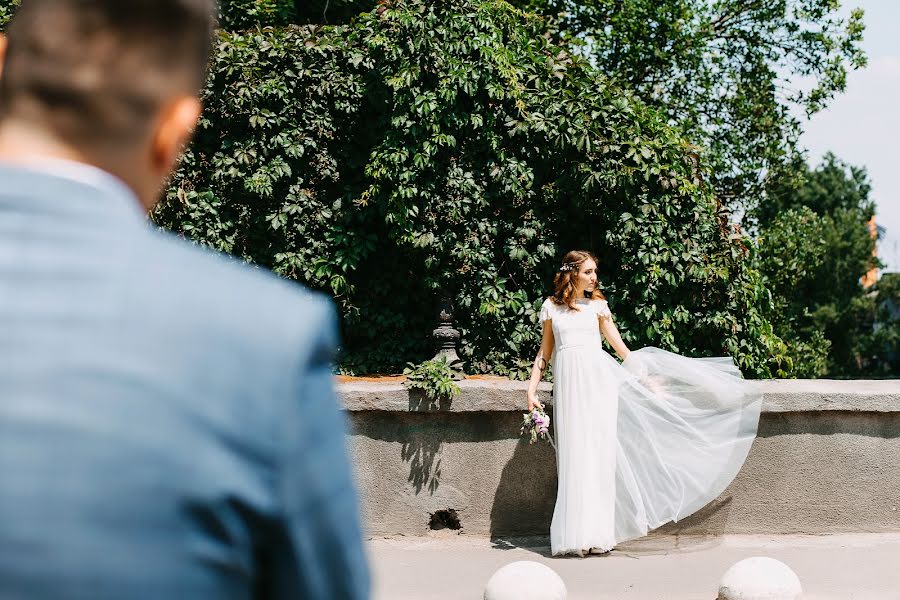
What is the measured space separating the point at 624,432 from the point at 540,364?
76 cm

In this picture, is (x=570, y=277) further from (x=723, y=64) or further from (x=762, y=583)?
(x=723, y=64)

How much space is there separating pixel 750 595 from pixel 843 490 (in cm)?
238

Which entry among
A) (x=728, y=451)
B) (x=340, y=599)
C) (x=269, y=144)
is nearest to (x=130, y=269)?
(x=340, y=599)

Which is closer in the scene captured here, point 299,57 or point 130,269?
point 130,269

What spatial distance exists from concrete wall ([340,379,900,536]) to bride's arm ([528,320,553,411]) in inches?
8.0

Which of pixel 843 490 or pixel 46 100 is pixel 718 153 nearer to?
pixel 843 490

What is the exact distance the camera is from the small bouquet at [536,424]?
6.49 meters

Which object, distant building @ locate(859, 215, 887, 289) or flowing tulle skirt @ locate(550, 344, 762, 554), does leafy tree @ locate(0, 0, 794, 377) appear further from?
distant building @ locate(859, 215, 887, 289)

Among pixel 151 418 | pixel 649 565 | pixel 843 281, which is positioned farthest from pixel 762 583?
pixel 843 281

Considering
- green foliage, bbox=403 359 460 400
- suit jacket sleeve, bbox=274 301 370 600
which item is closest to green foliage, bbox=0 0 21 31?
green foliage, bbox=403 359 460 400

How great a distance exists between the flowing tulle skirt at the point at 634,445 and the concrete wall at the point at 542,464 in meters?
0.38

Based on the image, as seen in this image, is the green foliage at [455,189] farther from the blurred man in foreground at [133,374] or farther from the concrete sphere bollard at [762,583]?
the blurred man in foreground at [133,374]

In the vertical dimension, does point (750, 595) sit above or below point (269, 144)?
below

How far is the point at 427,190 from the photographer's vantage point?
8.25 meters
